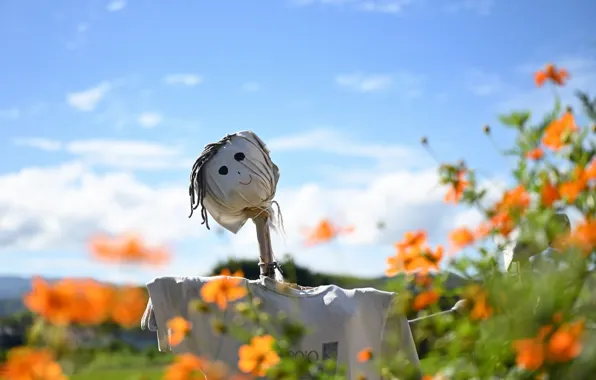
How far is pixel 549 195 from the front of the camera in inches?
48.5

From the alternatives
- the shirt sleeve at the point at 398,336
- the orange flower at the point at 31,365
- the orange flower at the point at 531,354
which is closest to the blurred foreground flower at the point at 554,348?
the orange flower at the point at 531,354

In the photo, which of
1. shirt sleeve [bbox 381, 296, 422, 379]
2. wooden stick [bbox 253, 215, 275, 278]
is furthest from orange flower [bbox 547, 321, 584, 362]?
wooden stick [bbox 253, 215, 275, 278]

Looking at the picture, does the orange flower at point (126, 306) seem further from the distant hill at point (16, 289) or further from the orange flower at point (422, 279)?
the orange flower at point (422, 279)

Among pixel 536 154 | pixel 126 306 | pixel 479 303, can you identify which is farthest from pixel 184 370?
pixel 536 154

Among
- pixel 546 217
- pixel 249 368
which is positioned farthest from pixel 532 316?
pixel 249 368

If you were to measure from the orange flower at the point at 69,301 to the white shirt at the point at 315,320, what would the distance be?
5.36 feet

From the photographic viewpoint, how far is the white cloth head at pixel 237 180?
2.89 metres

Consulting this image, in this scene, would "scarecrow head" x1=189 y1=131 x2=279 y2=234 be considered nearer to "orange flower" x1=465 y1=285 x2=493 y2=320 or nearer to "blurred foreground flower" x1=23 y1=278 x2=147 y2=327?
"orange flower" x1=465 y1=285 x2=493 y2=320

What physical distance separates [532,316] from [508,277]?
17cm

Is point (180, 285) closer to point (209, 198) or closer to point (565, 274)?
point (209, 198)

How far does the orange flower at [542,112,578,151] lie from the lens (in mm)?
1374

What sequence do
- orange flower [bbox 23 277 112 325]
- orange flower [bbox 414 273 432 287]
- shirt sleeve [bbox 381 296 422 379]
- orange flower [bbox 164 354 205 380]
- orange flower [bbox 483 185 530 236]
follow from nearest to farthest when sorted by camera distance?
orange flower [bbox 23 277 112 325] → orange flower [bbox 164 354 205 380] → orange flower [bbox 483 185 530 236] → orange flower [bbox 414 273 432 287] → shirt sleeve [bbox 381 296 422 379]

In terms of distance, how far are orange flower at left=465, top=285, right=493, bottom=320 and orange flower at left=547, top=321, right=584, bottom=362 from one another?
22 cm

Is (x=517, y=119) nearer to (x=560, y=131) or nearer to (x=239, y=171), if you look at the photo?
(x=560, y=131)
